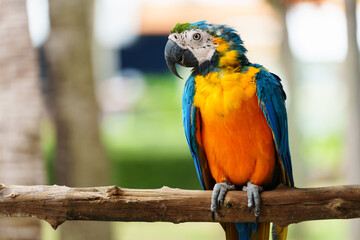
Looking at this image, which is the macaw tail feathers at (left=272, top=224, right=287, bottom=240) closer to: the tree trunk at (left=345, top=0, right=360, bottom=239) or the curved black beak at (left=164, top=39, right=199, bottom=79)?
the curved black beak at (left=164, top=39, right=199, bottom=79)

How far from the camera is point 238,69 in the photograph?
1.80m

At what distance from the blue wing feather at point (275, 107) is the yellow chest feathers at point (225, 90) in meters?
0.04

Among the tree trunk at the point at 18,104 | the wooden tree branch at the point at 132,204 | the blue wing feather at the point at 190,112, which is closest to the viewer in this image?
the wooden tree branch at the point at 132,204

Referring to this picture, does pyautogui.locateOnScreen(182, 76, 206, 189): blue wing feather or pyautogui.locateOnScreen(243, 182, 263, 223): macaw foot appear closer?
pyautogui.locateOnScreen(243, 182, 263, 223): macaw foot

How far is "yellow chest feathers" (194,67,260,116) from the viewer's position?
1744mm

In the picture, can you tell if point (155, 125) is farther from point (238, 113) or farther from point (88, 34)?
point (238, 113)

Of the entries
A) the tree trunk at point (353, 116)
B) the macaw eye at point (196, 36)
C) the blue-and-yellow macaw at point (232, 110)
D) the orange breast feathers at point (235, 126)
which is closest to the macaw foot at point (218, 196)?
the blue-and-yellow macaw at point (232, 110)

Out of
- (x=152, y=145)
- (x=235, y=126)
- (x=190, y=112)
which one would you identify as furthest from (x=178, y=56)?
(x=152, y=145)

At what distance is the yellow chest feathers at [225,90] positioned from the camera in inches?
68.7

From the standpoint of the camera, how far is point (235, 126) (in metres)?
1.77

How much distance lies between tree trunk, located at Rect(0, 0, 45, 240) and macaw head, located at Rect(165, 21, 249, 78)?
1.15m

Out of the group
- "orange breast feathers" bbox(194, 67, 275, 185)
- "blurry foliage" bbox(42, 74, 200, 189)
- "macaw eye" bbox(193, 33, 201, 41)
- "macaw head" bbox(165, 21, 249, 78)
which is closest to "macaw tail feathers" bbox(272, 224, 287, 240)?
"orange breast feathers" bbox(194, 67, 275, 185)

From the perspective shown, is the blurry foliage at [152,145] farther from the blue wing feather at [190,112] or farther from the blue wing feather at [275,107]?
the blue wing feather at [275,107]

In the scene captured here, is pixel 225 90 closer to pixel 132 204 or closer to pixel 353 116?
pixel 132 204
